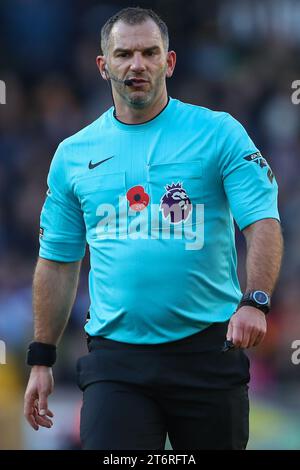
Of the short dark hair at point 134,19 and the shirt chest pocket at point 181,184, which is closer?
the shirt chest pocket at point 181,184

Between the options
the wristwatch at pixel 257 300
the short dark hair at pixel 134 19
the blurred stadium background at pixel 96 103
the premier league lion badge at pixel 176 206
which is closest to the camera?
the wristwatch at pixel 257 300

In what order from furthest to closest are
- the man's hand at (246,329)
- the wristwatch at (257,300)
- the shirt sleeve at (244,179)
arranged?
1. the shirt sleeve at (244,179)
2. the wristwatch at (257,300)
3. the man's hand at (246,329)

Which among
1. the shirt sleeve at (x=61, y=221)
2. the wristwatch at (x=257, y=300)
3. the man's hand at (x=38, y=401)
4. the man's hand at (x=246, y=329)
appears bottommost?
the man's hand at (x=38, y=401)

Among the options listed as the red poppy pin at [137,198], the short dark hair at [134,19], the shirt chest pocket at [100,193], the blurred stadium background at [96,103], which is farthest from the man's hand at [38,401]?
the blurred stadium background at [96,103]

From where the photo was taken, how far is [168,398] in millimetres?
4418

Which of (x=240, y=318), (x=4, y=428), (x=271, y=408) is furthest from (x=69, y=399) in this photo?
(x=240, y=318)

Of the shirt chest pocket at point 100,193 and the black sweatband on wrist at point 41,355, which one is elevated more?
the shirt chest pocket at point 100,193

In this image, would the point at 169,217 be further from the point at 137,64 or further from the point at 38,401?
the point at 38,401

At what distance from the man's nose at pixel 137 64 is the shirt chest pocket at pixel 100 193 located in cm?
45

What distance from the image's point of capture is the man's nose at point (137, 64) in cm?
458

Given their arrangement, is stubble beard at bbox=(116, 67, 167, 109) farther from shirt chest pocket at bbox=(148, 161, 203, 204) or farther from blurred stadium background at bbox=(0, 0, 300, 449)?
blurred stadium background at bbox=(0, 0, 300, 449)

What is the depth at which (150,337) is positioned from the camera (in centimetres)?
446

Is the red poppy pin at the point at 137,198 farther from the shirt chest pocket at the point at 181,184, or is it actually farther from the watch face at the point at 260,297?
the watch face at the point at 260,297

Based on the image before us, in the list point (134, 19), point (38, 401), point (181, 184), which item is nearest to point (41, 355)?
point (38, 401)
